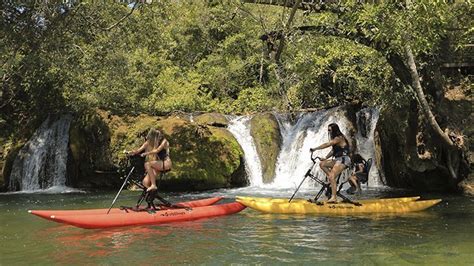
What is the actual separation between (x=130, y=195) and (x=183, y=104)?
7.36 metres

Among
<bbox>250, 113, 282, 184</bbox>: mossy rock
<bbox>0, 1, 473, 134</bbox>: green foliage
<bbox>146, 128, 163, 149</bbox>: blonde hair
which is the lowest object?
<bbox>146, 128, 163, 149</bbox>: blonde hair

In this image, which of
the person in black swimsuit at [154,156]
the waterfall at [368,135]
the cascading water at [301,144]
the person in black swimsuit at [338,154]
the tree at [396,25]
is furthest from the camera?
the cascading water at [301,144]

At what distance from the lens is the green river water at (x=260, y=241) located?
23.4 ft

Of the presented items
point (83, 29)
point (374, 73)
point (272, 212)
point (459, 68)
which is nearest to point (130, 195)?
point (83, 29)

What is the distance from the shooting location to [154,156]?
396 inches

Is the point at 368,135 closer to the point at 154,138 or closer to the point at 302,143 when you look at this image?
the point at 302,143

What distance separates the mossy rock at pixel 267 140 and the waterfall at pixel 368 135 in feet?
9.40

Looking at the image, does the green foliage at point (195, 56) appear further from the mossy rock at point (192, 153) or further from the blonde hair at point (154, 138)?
the blonde hair at point (154, 138)

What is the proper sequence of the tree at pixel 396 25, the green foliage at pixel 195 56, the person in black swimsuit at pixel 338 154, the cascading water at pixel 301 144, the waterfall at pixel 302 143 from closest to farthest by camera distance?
the tree at pixel 396 25 < the person in black swimsuit at pixel 338 154 < the green foliage at pixel 195 56 < the waterfall at pixel 302 143 < the cascading water at pixel 301 144

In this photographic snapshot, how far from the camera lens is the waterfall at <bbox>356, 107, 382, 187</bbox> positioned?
1670 centimetres

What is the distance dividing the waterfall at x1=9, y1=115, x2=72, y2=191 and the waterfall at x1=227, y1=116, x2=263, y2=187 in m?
6.89

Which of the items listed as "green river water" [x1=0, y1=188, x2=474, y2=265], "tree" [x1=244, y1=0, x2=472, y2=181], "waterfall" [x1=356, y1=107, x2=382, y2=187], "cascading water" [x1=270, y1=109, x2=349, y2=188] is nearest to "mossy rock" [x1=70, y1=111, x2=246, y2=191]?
"cascading water" [x1=270, y1=109, x2=349, y2=188]

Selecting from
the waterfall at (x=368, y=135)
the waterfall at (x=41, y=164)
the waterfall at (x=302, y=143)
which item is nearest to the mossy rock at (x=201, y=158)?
the waterfall at (x=302, y=143)

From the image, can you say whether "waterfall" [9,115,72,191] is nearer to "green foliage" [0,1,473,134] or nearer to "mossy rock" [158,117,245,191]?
"green foliage" [0,1,473,134]
